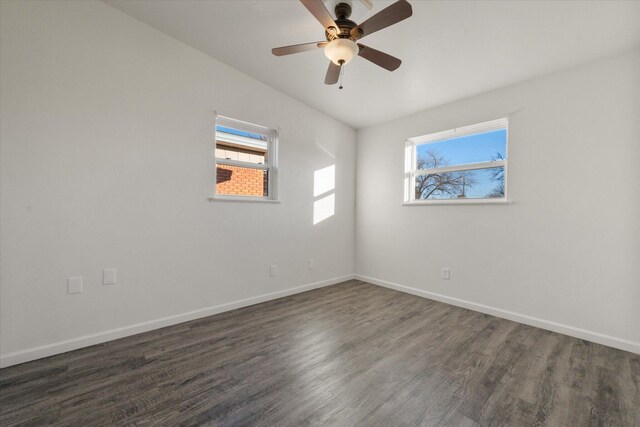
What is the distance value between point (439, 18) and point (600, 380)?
2.83 m

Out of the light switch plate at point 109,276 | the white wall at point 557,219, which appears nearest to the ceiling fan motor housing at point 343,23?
the white wall at point 557,219

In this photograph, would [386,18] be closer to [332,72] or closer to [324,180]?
[332,72]

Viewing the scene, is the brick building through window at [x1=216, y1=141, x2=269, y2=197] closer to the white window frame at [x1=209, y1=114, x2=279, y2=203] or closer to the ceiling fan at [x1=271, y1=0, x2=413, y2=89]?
the white window frame at [x1=209, y1=114, x2=279, y2=203]

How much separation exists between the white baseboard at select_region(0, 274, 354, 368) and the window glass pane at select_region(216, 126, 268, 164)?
1.69 m

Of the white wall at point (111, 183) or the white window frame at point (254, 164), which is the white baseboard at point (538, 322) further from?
the white window frame at point (254, 164)

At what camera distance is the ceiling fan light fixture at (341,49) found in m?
1.86

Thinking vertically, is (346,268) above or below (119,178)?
below

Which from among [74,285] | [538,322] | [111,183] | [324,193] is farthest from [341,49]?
[538,322]

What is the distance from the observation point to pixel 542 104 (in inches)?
105

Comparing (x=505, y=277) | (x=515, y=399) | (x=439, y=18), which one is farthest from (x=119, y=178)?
(x=505, y=277)

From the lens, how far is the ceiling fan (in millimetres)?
1619

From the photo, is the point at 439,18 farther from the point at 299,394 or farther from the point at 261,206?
the point at 299,394

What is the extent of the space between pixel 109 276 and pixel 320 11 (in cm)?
264

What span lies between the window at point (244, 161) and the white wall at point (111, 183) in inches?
6.1
